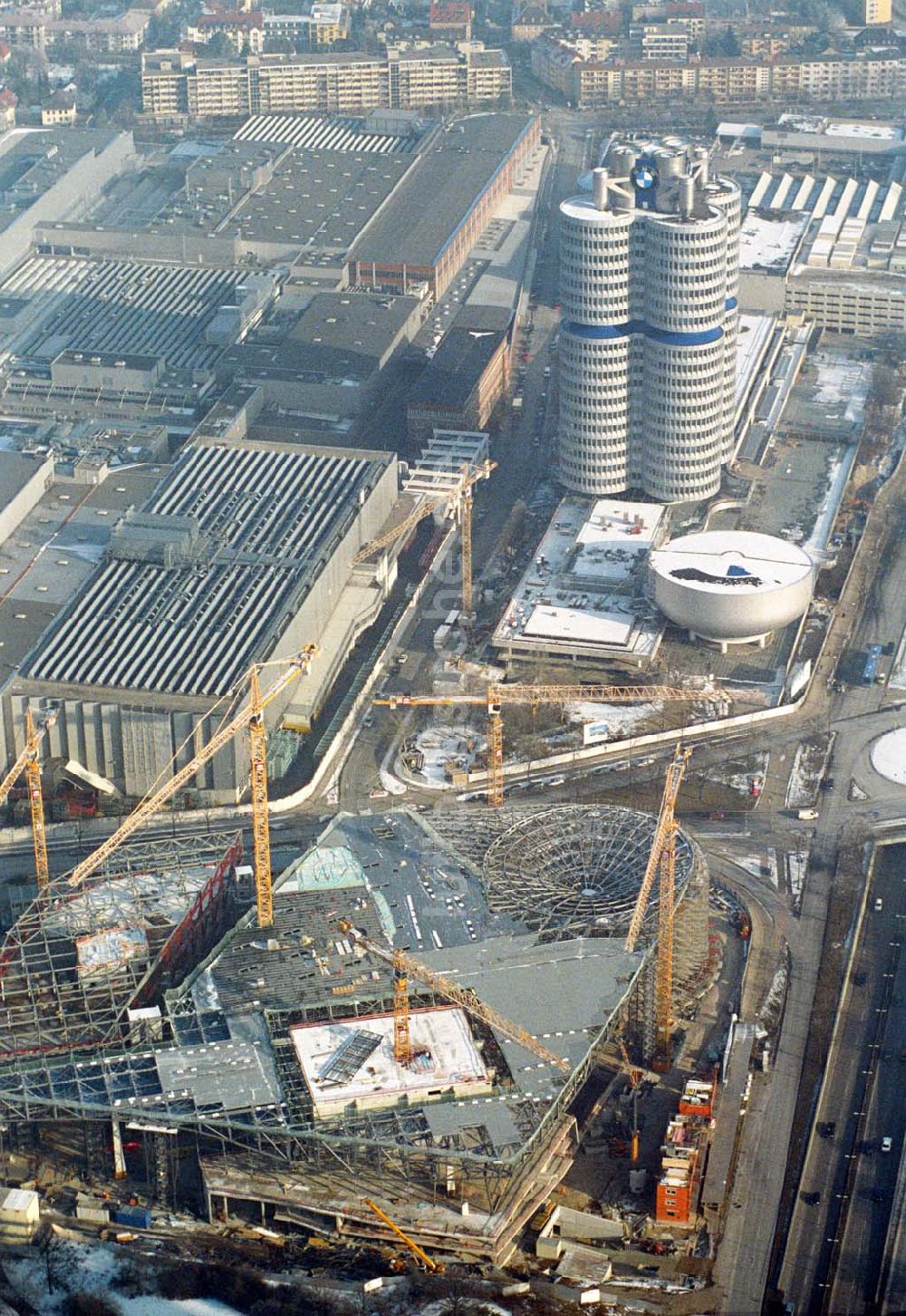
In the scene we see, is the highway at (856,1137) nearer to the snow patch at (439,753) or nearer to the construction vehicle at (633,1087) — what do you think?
the construction vehicle at (633,1087)

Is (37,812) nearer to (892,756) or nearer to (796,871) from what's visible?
(796,871)

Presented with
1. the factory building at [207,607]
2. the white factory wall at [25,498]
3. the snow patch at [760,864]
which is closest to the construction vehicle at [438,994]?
the snow patch at [760,864]

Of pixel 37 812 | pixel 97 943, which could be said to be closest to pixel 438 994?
pixel 97 943

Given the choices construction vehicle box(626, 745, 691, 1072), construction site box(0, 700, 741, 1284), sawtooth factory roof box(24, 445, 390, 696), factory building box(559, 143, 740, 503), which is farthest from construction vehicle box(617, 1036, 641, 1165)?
factory building box(559, 143, 740, 503)

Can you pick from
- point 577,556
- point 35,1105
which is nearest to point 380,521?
point 577,556

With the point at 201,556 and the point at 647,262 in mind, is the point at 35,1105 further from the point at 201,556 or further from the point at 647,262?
the point at 647,262

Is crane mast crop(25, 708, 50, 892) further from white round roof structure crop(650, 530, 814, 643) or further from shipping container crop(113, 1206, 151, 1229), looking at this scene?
white round roof structure crop(650, 530, 814, 643)
